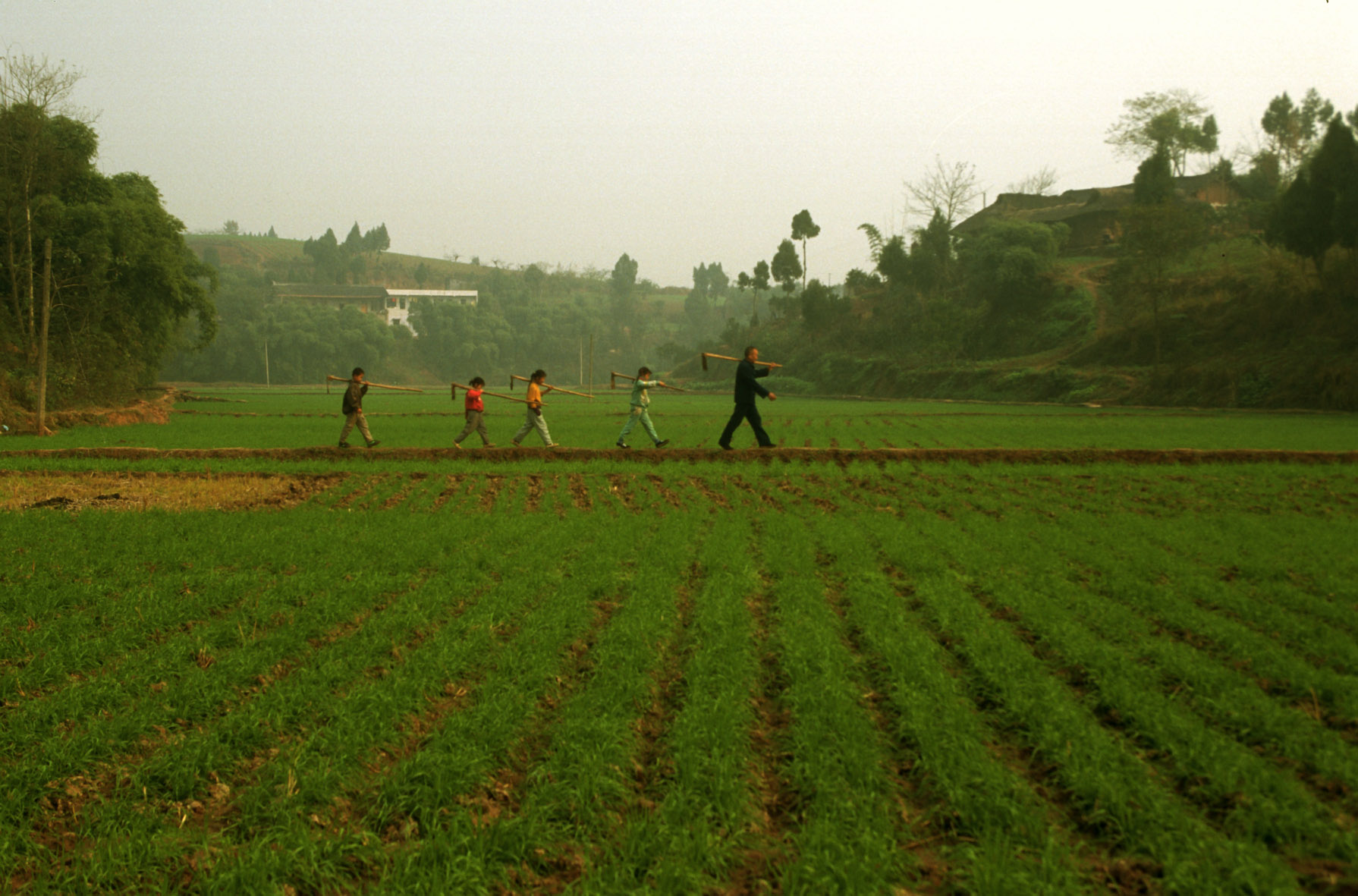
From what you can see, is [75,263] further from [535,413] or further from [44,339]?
[535,413]

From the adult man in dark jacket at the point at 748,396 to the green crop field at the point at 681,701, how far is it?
595 cm

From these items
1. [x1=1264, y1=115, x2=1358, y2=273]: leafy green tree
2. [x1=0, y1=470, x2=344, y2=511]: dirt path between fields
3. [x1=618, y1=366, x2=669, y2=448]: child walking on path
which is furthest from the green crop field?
[x1=1264, y1=115, x2=1358, y2=273]: leafy green tree

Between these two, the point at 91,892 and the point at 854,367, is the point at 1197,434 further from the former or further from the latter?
the point at 854,367

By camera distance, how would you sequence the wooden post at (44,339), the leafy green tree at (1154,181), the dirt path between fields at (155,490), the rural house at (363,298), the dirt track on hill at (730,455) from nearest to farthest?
the dirt path between fields at (155,490) < the dirt track on hill at (730,455) < the wooden post at (44,339) < the leafy green tree at (1154,181) < the rural house at (363,298)

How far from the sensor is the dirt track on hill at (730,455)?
15.6 metres

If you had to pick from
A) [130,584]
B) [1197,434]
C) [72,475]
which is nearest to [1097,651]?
[130,584]

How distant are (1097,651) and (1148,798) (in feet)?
6.22

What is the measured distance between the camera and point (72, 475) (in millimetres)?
14523

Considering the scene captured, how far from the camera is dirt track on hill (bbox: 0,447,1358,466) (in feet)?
51.1

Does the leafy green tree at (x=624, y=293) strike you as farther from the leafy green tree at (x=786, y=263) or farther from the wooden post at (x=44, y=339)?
the wooden post at (x=44, y=339)

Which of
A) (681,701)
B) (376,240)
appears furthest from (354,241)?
(681,701)

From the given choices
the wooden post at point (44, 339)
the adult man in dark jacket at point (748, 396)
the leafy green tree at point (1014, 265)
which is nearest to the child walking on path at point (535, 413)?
the adult man in dark jacket at point (748, 396)

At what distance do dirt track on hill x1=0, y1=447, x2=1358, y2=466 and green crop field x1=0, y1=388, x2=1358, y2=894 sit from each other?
15.8ft

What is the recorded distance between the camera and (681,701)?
4.98 metres
